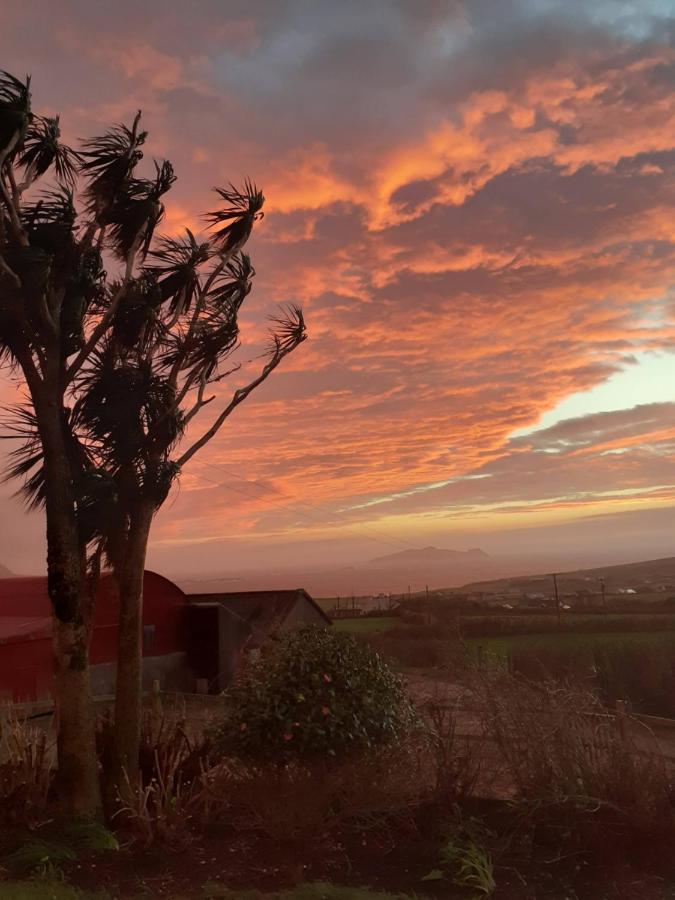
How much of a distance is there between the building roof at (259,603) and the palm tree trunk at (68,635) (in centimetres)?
1626

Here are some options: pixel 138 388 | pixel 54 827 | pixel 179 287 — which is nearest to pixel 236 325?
pixel 179 287

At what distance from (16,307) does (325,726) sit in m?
5.57

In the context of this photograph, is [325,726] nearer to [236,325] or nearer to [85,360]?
[85,360]

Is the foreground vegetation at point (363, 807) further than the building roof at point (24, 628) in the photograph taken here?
No

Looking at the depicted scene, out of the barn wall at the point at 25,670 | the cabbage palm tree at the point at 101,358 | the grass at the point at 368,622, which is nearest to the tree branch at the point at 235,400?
the cabbage palm tree at the point at 101,358

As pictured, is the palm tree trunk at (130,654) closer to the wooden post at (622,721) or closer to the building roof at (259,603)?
the wooden post at (622,721)

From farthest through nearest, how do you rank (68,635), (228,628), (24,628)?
(228,628) < (24,628) < (68,635)

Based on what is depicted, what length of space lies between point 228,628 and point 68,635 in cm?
1646

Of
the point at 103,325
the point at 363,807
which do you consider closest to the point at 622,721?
the point at 363,807

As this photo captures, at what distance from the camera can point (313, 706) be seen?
674cm

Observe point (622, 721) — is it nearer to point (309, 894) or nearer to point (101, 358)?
point (309, 894)

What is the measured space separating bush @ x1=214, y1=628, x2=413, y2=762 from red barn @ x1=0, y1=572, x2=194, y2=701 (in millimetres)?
8739

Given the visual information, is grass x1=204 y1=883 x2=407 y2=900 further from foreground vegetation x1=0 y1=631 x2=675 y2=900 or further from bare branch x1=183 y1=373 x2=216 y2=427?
bare branch x1=183 y1=373 x2=216 y2=427

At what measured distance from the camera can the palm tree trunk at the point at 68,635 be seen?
745 centimetres
